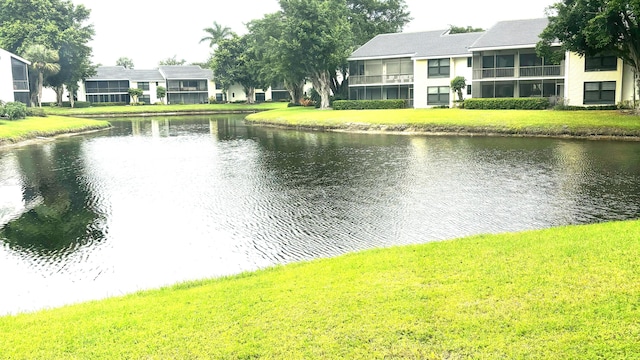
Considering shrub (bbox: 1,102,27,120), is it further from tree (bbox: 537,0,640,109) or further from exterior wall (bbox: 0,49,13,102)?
tree (bbox: 537,0,640,109)

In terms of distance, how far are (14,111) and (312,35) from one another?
91.5 feet

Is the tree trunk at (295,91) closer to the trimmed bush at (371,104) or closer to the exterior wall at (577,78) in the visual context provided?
the trimmed bush at (371,104)

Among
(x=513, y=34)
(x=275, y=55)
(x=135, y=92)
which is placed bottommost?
(x=135, y=92)

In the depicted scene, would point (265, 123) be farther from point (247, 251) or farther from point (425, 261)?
point (425, 261)

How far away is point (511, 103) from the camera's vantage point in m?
45.5

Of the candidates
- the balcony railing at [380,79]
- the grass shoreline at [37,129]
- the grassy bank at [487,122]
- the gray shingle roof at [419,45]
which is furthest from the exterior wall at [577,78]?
the grass shoreline at [37,129]

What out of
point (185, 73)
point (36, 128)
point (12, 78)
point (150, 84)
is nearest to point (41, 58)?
point (12, 78)

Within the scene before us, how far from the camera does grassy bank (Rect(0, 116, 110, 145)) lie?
1499 inches

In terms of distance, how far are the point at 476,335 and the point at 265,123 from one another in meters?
50.0

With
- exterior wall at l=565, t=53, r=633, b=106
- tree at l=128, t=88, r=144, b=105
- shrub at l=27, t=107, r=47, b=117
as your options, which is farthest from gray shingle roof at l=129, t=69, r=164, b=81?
exterior wall at l=565, t=53, r=633, b=106

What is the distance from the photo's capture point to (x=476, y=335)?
5941 mm

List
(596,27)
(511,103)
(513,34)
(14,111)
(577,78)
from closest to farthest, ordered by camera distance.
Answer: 1. (596,27)
2. (577,78)
3. (511,103)
4. (14,111)
5. (513,34)

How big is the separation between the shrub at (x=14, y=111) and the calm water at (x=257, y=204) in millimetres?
17039

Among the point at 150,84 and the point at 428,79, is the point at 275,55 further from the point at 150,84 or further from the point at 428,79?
the point at 150,84
